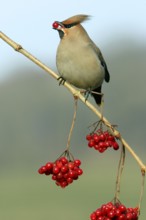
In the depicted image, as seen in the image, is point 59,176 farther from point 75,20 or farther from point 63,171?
point 75,20

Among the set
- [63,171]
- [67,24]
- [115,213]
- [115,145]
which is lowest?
[115,213]

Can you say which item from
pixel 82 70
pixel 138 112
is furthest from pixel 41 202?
pixel 82 70

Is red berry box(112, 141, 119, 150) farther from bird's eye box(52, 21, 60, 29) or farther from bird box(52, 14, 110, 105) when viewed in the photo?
bird box(52, 14, 110, 105)

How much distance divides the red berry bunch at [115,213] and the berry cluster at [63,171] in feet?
0.93

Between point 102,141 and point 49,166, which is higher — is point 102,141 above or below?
below

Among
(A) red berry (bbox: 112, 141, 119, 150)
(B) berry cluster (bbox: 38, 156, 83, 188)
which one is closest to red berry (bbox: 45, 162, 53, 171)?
(B) berry cluster (bbox: 38, 156, 83, 188)

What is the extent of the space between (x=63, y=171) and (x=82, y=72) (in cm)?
229

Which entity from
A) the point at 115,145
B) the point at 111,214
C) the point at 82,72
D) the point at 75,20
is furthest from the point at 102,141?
the point at 82,72

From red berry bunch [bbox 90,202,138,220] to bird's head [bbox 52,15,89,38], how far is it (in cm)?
174

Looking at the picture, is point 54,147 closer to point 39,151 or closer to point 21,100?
point 39,151

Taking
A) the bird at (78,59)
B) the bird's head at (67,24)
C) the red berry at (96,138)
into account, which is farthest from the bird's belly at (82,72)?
the red berry at (96,138)

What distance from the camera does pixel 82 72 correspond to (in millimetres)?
6688

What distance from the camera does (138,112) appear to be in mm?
72438

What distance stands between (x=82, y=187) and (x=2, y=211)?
335 inches
